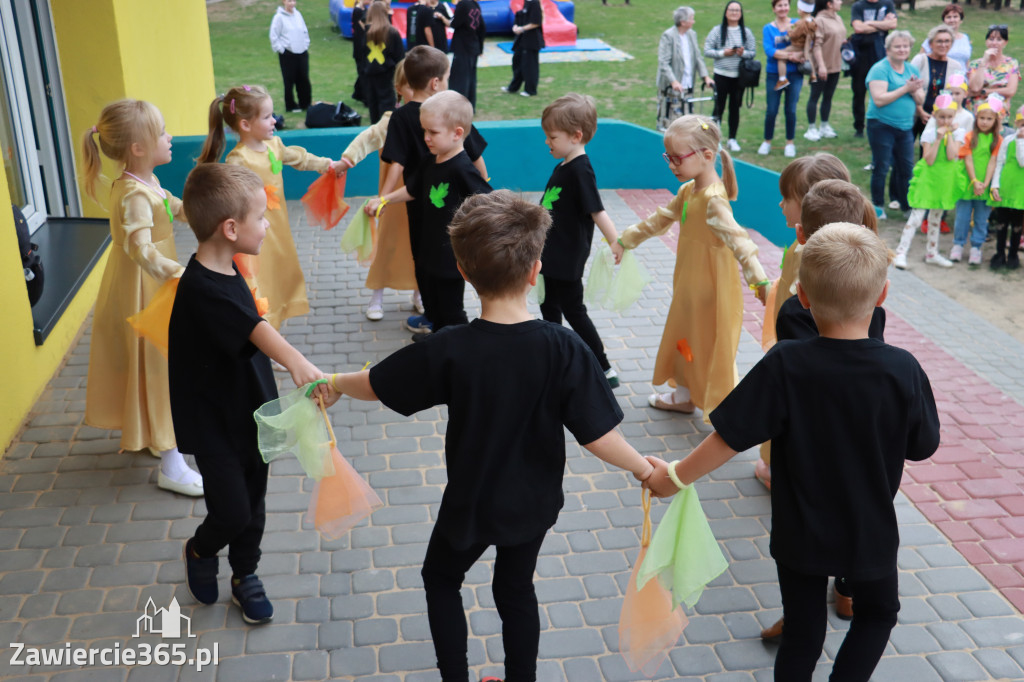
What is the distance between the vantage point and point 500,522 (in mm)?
2816

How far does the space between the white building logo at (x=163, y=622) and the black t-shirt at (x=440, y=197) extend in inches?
100

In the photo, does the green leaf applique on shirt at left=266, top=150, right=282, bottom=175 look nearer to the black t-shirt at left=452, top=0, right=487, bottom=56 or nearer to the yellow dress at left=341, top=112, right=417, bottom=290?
the yellow dress at left=341, top=112, right=417, bottom=290

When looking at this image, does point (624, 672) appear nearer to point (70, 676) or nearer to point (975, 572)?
point (975, 572)

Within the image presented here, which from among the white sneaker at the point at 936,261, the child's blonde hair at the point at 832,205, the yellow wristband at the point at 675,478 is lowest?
the white sneaker at the point at 936,261

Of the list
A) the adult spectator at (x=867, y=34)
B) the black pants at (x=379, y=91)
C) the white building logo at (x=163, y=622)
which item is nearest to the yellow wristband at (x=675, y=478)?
the white building logo at (x=163, y=622)

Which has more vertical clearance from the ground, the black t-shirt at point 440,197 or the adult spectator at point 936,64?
the adult spectator at point 936,64

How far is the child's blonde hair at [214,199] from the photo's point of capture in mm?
3266

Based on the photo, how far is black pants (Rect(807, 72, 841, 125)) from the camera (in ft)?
42.7

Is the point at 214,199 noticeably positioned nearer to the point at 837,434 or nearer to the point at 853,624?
the point at 837,434

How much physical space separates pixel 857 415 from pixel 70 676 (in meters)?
2.92

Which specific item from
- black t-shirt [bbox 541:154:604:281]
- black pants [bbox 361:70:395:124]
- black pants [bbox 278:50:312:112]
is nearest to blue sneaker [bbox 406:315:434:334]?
black t-shirt [bbox 541:154:604:281]

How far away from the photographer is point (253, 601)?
3.64 m

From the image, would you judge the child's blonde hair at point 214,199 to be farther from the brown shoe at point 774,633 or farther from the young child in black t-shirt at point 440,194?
the brown shoe at point 774,633

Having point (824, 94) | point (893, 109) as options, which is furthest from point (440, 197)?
point (824, 94)
